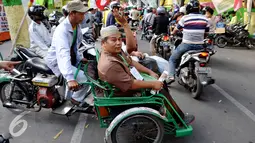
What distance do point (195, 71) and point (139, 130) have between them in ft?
6.41

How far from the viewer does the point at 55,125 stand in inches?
134

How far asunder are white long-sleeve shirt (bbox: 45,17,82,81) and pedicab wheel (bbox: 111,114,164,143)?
90 cm

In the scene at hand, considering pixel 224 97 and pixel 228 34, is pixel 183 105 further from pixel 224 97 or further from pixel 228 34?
pixel 228 34

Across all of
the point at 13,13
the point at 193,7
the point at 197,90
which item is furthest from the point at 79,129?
the point at 13,13

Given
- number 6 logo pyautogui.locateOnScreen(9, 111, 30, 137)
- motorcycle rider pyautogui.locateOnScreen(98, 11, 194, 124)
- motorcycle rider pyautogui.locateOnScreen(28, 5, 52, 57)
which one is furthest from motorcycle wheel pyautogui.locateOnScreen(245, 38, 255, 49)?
number 6 logo pyautogui.locateOnScreen(9, 111, 30, 137)

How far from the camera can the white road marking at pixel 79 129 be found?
10.1ft

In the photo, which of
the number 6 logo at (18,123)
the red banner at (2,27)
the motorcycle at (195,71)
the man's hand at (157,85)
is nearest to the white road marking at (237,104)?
the motorcycle at (195,71)

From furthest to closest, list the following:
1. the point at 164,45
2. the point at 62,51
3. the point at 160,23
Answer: the point at 160,23, the point at 164,45, the point at 62,51

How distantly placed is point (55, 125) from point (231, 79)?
13.8ft

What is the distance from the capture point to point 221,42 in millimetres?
9453

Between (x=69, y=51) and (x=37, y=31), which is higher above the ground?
(x=37, y=31)

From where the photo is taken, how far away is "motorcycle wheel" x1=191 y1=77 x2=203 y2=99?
4.05 meters

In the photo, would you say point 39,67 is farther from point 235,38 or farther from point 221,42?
point 235,38

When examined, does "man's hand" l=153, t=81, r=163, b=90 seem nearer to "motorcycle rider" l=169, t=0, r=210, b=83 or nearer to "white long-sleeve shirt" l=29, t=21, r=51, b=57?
"motorcycle rider" l=169, t=0, r=210, b=83
